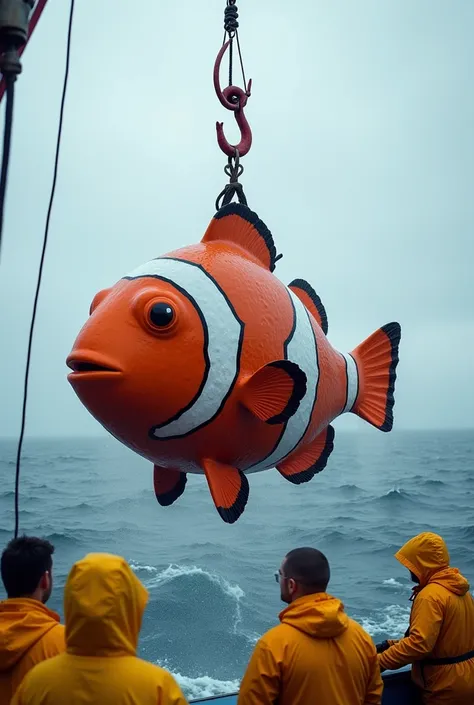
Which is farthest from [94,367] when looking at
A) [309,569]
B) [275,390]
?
[309,569]

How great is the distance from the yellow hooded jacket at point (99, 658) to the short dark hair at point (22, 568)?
35cm

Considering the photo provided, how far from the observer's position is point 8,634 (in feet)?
4.73

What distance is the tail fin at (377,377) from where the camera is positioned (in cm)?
218

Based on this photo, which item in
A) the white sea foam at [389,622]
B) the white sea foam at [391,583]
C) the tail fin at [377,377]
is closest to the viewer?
the tail fin at [377,377]

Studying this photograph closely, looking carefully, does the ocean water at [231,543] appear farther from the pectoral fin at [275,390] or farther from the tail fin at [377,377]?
the pectoral fin at [275,390]

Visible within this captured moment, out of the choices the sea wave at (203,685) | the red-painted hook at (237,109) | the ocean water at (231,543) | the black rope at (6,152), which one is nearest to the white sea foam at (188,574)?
the ocean water at (231,543)

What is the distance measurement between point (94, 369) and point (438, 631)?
1.80 m

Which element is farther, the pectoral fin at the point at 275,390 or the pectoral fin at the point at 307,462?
the pectoral fin at the point at 307,462

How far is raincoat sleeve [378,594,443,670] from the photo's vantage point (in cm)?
238

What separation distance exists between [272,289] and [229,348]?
0.30 meters

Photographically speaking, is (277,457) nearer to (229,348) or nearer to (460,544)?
(229,348)

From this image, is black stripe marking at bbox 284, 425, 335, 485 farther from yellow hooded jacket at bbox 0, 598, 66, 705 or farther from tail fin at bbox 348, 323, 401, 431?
yellow hooded jacket at bbox 0, 598, 66, 705

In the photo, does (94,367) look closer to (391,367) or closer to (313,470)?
(313,470)

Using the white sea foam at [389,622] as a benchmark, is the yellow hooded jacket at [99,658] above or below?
above
